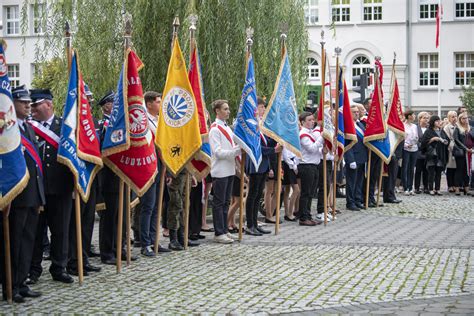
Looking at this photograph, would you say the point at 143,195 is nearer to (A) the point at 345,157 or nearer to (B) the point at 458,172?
(A) the point at 345,157

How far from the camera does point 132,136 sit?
10227 millimetres

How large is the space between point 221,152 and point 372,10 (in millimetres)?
33651

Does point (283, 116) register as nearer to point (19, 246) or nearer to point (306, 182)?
point (306, 182)

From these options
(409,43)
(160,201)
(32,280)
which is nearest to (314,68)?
(409,43)

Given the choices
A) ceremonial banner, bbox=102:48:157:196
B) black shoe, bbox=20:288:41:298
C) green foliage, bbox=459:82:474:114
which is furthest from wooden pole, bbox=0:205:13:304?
green foliage, bbox=459:82:474:114

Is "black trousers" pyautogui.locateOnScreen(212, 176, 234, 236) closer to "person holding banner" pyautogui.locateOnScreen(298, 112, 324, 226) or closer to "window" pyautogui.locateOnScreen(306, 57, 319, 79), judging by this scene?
"person holding banner" pyautogui.locateOnScreen(298, 112, 324, 226)

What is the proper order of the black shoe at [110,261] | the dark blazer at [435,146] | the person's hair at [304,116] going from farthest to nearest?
1. the dark blazer at [435,146]
2. the person's hair at [304,116]
3. the black shoe at [110,261]

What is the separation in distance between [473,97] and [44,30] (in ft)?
84.9

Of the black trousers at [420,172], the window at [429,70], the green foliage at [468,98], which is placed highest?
the window at [429,70]

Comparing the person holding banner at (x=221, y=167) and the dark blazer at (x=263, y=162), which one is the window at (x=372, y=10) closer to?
the dark blazer at (x=263, y=162)

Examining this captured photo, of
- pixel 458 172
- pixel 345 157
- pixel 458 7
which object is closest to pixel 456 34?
pixel 458 7

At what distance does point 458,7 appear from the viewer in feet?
142

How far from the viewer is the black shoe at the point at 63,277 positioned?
9.24 meters

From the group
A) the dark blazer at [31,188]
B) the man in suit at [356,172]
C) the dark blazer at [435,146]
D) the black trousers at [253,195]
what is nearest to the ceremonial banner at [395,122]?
the man in suit at [356,172]
